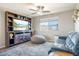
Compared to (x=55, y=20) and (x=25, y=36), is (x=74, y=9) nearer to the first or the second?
(x=55, y=20)

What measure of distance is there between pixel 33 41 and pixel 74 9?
777mm

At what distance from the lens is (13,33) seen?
4.90ft

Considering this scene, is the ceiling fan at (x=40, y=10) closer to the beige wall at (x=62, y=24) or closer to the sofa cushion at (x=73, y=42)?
the beige wall at (x=62, y=24)

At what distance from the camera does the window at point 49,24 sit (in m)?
1.44

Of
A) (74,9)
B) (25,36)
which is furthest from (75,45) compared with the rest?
(25,36)

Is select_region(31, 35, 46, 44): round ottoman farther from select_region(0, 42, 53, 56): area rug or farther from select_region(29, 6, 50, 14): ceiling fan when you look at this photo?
select_region(29, 6, 50, 14): ceiling fan

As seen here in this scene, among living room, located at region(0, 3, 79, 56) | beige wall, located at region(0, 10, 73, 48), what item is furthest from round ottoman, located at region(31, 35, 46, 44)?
beige wall, located at region(0, 10, 73, 48)

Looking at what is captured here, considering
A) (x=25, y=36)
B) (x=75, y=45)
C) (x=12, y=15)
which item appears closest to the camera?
(x=75, y=45)

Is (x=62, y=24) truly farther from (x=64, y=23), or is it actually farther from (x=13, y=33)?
(x=13, y=33)

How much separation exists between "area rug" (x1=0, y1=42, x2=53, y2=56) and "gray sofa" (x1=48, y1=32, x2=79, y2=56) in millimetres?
100

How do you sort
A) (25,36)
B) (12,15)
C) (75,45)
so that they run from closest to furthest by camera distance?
(75,45), (12,15), (25,36)

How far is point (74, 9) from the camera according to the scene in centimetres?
139

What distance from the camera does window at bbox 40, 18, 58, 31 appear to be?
4.74 ft

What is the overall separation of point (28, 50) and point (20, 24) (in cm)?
42
